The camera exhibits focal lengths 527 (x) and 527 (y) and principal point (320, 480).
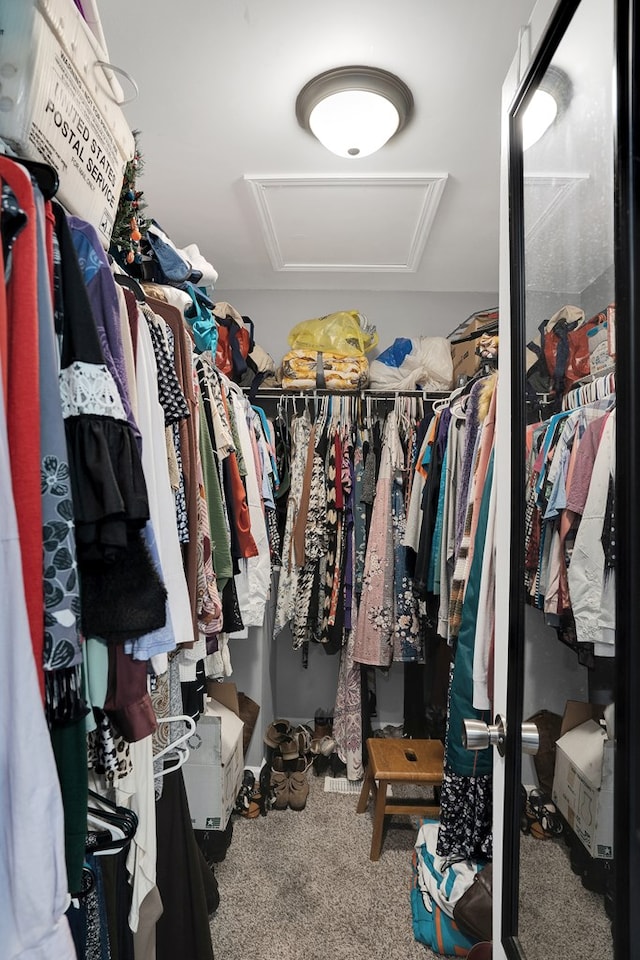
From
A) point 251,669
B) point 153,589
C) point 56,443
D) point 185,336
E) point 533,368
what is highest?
point 185,336

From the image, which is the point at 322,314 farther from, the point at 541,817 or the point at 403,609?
the point at 541,817

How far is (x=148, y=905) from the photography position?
1.07 meters

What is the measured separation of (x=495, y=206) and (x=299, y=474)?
4.83ft

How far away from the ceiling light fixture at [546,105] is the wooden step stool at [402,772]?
6.69 ft

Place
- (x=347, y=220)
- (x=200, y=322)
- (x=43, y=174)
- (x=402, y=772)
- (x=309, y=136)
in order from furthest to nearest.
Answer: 1. (x=347, y=220)
2. (x=402, y=772)
3. (x=309, y=136)
4. (x=200, y=322)
5. (x=43, y=174)

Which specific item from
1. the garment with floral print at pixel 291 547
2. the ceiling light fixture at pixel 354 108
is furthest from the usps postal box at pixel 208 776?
the ceiling light fixture at pixel 354 108

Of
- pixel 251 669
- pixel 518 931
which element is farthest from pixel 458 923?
pixel 251 669

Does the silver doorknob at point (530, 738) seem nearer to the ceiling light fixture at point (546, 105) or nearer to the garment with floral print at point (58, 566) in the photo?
the garment with floral print at point (58, 566)

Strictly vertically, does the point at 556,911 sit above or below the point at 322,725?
above

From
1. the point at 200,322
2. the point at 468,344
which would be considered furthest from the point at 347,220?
the point at 200,322

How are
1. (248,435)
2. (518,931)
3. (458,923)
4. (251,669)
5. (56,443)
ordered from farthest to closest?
(251,669), (248,435), (458,923), (518,931), (56,443)

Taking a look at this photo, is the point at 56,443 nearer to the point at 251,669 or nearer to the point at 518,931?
the point at 518,931

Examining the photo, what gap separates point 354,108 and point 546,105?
1.01 m

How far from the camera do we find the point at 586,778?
2.04 feet
